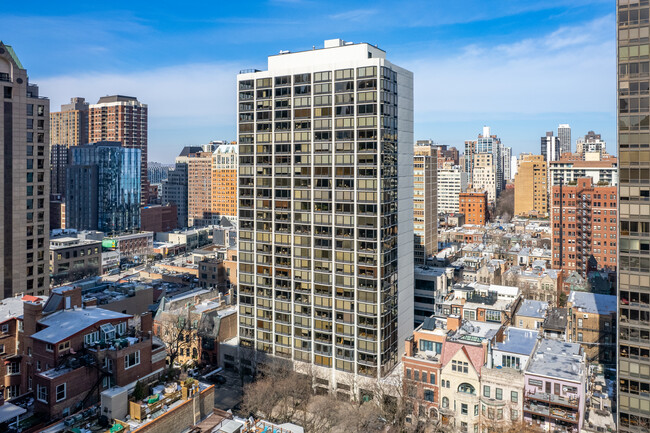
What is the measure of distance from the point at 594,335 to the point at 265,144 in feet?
239

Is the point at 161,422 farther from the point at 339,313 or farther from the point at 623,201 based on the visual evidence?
the point at 623,201

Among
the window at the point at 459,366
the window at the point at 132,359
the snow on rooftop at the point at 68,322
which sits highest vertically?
the snow on rooftop at the point at 68,322

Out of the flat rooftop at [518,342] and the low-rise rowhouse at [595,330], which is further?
the low-rise rowhouse at [595,330]

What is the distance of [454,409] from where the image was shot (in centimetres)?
6769

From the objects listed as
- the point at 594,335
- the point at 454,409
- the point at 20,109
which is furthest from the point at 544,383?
the point at 20,109

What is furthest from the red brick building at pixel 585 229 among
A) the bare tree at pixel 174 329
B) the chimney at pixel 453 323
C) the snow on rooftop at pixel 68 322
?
the snow on rooftop at pixel 68 322

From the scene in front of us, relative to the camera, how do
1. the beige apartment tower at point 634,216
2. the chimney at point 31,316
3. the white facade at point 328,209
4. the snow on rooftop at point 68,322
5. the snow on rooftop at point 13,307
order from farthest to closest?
the white facade at point 328,209
the snow on rooftop at point 13,307
the beige apartment tower at point 634,216
the chimney at point 31,316
the snow on rooftop at point 68,322

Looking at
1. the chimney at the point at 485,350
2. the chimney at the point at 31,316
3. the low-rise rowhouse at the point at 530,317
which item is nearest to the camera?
the chimney at the point at 31,316

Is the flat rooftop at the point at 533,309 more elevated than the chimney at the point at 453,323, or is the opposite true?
the chimney at the point at 453,323

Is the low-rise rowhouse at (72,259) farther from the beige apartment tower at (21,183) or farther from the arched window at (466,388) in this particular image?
the arched window at (466,388)

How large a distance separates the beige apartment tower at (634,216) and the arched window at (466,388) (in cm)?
1731

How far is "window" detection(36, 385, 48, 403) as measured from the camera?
140 ft

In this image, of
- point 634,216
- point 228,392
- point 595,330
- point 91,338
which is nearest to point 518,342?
point 634,216

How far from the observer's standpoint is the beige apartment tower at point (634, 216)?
59.2 meters
